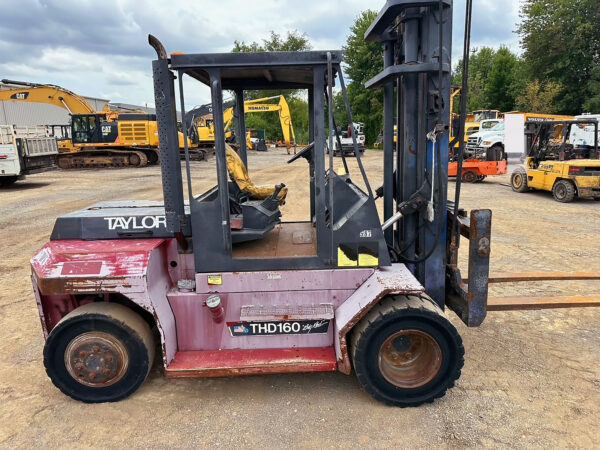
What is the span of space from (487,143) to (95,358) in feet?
73.1

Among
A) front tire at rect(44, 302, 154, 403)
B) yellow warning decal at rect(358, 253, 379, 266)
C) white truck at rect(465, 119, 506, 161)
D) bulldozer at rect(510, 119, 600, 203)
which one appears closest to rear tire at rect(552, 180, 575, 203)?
bulldozer at rect(510, 119, 600, 203)

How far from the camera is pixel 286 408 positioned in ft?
12.2

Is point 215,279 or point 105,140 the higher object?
point 105,140

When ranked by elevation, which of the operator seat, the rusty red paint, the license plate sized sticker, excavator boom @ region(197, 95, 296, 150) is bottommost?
the license plate sized sticker

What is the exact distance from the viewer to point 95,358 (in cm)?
372

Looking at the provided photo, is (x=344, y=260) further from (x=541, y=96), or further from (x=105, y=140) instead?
(x=541, y=96)

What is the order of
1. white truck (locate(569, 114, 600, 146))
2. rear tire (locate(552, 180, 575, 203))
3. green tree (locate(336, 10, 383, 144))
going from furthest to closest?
green tree (locate(336, 10, 383, 144)) → white truck (locate(569, 114, 600, 146)) → rear tire (locate(552, 180, 575, 203))

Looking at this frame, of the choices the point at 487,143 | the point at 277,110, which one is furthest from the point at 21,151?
the point at 487,143

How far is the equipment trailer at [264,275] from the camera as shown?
11.8 ft

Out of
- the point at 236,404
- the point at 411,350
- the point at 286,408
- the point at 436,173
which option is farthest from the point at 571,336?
the point at 236,404

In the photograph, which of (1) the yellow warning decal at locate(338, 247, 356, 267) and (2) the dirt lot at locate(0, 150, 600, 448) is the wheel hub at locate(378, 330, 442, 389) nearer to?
(2) the dirt lot at locate(0, 150, 600, 448)

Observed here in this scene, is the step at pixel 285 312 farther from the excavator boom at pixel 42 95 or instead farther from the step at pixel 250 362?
the excavator boom at pixel 42 95

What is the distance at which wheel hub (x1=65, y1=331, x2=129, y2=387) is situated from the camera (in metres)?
3.70

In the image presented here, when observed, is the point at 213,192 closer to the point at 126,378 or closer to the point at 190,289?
the point at 190,289
